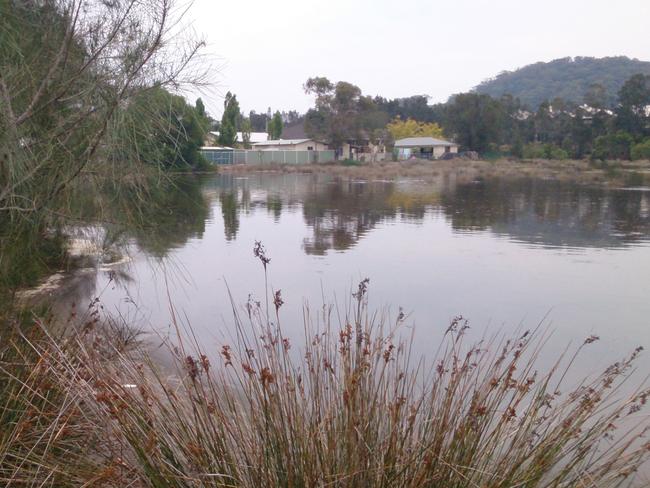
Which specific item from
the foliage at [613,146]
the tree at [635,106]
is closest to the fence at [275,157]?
the foliage at [613,146]

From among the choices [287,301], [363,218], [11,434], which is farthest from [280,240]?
[11,434]

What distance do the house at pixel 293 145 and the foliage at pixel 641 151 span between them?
28.4 m

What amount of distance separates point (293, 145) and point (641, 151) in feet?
105

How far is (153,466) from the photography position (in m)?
2.76

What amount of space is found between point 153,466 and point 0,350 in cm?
156

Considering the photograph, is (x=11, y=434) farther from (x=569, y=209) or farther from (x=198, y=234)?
(x=569, y=209)

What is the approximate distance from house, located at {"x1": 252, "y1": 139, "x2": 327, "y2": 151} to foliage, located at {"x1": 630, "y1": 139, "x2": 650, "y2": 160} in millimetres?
28370

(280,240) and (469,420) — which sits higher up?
(469,420)

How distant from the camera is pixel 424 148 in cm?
8412

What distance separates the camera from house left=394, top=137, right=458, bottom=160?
270ft

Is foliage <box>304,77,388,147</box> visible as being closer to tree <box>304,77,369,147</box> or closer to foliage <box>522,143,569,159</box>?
tree <box>304,77,369,147</box>

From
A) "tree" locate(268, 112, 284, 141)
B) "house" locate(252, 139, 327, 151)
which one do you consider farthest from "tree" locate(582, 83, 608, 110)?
"tree" locate(268, 112, 284, 141)

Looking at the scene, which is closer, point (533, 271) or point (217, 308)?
point (217, 308)

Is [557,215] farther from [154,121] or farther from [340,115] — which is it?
[340,115]
